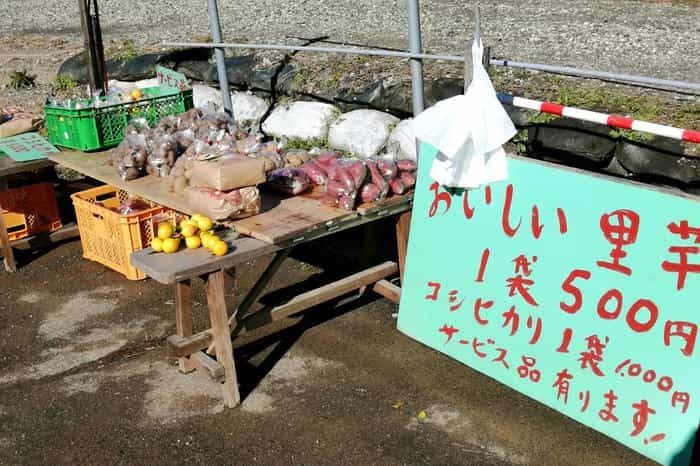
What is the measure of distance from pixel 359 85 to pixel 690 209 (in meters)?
4.88

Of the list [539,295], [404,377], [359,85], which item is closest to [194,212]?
[404,377]

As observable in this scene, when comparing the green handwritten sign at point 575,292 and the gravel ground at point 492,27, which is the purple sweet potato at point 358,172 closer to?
the green handwritten sign at point 575,292

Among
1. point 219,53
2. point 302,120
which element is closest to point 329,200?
point 219,53

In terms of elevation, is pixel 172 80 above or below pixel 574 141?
above

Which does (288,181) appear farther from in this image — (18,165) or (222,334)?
(18,165)

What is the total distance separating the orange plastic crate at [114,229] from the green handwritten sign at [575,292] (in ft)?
7.68

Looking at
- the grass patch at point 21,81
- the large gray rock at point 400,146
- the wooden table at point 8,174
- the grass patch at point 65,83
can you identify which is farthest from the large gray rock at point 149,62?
the large gray rock at point 400,146

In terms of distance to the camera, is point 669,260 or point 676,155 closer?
point 669,260

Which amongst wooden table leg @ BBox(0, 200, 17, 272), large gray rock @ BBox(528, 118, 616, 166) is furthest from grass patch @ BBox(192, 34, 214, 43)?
large gray rock @ BBox(528, 118, 616, 166)

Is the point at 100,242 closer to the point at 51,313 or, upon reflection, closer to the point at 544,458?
the point at 51,313

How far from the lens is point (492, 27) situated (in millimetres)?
10750

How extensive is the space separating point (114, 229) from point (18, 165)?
1049 mm

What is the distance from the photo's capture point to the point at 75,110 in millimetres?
5723

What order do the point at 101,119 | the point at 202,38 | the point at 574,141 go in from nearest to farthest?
the point at 574,141, the point at 101,119, the point at 202,38
